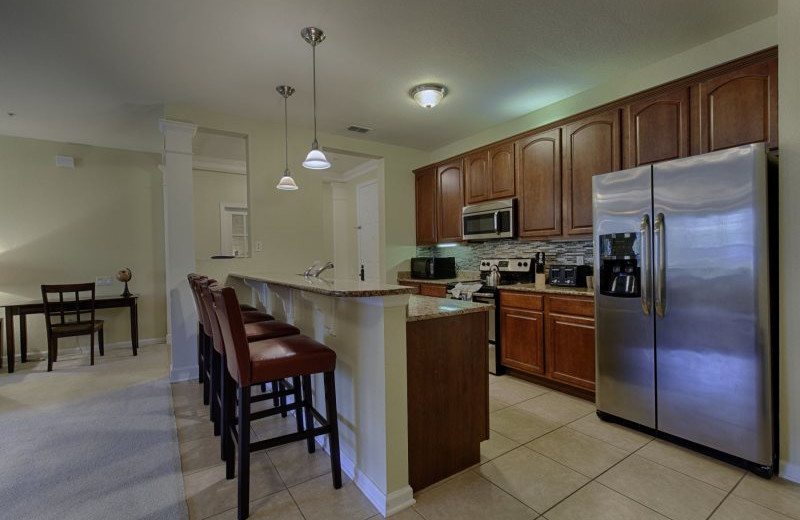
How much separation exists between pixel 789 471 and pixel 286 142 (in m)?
4.53

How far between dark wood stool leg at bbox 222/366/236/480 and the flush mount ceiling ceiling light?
2.59m

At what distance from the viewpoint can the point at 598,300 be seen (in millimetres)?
2520

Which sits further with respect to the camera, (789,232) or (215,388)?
(215,388)

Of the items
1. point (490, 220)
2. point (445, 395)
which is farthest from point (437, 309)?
point (490, 220)

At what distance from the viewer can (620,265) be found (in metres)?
2.46

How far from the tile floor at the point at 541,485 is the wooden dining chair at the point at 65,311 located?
253 cm

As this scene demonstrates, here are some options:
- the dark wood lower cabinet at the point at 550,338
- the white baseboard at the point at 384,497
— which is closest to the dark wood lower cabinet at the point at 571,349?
the dark wood lower cabinet at the point at 550,338

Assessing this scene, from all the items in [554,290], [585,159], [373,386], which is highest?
[585,159]

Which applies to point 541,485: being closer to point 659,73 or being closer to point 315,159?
point 315,159

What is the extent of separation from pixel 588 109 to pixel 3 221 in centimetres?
635

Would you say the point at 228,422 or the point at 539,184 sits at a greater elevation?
the point at 539,184

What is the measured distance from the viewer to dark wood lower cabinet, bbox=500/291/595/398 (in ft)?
9.16

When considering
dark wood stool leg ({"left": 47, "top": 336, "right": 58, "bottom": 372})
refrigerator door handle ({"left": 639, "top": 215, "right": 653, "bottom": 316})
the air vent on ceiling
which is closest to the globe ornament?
dark wood stool leg ({"left": 47, "top": 336, "right": 58, "bottom": 372})

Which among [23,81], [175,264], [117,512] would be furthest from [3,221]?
[117,512]
